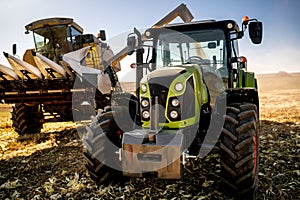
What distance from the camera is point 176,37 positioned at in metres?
4.84

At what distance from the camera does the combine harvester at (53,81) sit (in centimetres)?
711

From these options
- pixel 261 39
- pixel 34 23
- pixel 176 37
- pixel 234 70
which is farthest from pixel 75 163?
pixel 34 23

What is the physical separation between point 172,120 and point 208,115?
0.85 meters

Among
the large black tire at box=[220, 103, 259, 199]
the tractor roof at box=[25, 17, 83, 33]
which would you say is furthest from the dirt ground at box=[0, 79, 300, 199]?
the tractor roof at box=[25, 17, 83, 33]

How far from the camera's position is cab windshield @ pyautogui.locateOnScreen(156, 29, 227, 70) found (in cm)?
462

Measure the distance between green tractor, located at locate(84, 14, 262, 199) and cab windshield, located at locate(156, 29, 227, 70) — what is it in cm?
2

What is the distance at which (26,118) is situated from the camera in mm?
8594

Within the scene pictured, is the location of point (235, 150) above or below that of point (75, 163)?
above

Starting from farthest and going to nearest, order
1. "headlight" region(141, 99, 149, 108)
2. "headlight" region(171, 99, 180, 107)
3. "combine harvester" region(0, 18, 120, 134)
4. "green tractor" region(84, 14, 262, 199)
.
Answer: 1. "combine harvester" region(0, 18, 120, 134)
2. "headlight" region(141, 99, 149, 108)
3. "headlight" region(171, 99, 180, 107)
4. "green tractor" region(84, 14, 262, 199)

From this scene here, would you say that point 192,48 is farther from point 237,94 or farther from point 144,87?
point 144,87

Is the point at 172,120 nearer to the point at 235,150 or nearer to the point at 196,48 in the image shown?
the point at 235,150

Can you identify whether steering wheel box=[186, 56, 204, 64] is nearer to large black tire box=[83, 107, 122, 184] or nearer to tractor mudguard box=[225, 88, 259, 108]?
tractor mudguard box=[225, 88, 259, 108]

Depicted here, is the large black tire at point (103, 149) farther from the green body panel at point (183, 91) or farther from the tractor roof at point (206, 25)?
the tractor roof at point (206, 25)

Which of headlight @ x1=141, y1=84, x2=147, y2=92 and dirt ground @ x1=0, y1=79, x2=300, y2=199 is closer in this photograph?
headlight @ x1=141, y1=84, x2=147, y2=92
